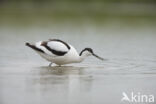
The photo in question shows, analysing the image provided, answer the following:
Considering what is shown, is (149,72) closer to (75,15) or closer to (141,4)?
(75,15)

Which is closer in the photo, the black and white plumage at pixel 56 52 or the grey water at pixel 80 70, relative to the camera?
the grey water at pixel 80 70

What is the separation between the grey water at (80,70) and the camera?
385 inches

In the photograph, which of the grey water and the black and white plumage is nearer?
the grey water

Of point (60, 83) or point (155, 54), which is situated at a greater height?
point (155, 54)

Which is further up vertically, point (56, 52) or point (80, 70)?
point (56, 52)

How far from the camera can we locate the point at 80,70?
512 inches

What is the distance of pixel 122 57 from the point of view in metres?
15.4

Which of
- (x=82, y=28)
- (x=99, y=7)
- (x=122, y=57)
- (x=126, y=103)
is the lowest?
(x=126, y=103)

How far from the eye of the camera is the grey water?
9.78 meters

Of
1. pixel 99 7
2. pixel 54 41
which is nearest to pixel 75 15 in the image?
pixel 99 7

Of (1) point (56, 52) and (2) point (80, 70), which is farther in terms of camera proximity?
(1) point (56, 52)

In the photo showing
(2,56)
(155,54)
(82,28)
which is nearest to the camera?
(2,56)

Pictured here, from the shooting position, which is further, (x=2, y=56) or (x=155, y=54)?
(x=155, y=54)

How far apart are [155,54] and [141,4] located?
26594mm
